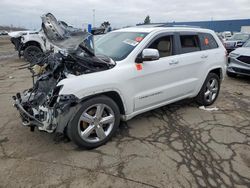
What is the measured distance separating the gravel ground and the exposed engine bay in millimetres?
469

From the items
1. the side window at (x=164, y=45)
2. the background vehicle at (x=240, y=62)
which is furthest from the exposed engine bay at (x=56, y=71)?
the background vehicle at (x=240, y=62)

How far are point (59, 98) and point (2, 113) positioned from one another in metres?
2.54

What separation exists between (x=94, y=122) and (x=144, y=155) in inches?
35.1

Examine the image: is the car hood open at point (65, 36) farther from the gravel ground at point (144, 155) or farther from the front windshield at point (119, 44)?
the gravel ground at point (144, 155)

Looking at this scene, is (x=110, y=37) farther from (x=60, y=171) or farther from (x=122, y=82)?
(x=60, y=171)

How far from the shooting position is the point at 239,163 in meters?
3.11

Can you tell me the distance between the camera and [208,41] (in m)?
5.04

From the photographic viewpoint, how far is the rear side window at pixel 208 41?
492 cm

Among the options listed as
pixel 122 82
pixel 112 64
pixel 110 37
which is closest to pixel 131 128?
pixel 122 82

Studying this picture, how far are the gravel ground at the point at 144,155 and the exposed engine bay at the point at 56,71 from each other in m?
0.47

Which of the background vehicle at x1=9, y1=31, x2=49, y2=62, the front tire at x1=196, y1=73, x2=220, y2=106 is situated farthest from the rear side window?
the background vehicle at x1=9, y1=31, x2=49, y2=62

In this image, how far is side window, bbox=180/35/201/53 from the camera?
14.6 ft

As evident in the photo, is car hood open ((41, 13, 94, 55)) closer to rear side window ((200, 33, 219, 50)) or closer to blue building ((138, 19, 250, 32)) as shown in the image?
rear side window ((200, 33, 219, 50))

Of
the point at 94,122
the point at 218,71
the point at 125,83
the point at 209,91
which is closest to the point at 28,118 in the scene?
the point at 94,122
